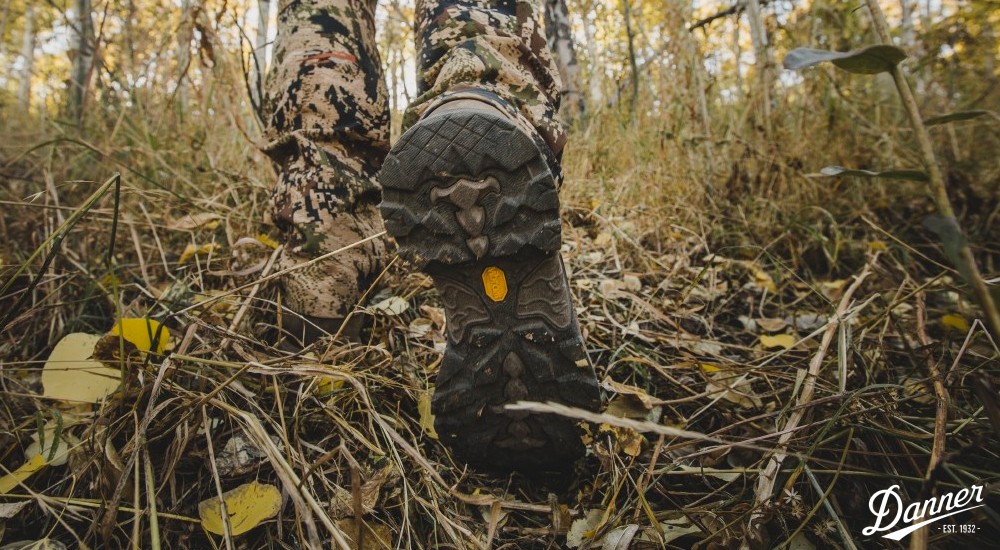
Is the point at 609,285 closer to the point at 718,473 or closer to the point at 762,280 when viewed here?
the point at 762,280

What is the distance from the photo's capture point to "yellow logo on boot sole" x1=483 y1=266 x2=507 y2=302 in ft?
2.33

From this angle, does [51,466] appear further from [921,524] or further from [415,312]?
[921,524]

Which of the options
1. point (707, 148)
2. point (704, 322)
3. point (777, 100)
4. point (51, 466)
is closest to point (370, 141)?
point (51, 466)

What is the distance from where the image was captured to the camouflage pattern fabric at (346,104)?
0.87 meters

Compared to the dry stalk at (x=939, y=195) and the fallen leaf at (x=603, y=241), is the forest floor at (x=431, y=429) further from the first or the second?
the fallen leaf at (x=603, y=241)

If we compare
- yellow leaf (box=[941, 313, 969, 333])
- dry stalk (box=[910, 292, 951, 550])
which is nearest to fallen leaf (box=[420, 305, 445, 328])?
dry stalk (box=[910, 292, 951, 550])

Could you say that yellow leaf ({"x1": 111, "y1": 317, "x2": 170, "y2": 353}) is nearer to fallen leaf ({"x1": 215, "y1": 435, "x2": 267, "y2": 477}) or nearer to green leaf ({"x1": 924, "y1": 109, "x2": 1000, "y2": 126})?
fallen leaf ({"x1": 215, "y1": 435, "x2": 267, "y2": 477})

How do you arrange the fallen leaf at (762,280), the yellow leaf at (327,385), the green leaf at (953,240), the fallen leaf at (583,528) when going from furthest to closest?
the fallen leaf at (762,280) → the yellow leaf at (327,385) → the fallen leaf at (583,528) → the green leaf at (953,240)

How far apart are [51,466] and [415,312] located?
69 centimetres

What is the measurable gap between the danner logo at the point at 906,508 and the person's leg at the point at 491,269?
368 millimetres

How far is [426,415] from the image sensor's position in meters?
0.84

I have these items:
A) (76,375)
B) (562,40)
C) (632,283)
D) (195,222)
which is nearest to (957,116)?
(632,283)

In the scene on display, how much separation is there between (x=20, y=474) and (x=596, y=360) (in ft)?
3.03

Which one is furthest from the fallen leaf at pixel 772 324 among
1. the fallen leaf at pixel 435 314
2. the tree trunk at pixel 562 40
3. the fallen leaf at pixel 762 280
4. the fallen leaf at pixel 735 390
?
the tree trunk at pixel 562 40
